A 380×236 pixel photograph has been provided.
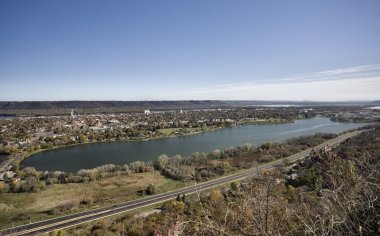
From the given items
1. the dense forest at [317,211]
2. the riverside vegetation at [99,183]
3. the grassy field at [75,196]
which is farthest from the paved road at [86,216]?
the dense forest at [317,211]

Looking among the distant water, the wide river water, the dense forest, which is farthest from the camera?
the distant water

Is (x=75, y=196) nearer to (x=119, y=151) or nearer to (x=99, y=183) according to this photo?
(x=99, y=183)

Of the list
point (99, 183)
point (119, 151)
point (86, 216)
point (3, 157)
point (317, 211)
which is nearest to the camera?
point (317, 211)

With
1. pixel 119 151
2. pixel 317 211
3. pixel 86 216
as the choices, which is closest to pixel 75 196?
pixel 86 216

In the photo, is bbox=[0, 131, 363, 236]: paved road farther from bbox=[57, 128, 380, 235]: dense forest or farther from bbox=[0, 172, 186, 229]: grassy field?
bbox=[57, 128, 380, 235]: dense forest

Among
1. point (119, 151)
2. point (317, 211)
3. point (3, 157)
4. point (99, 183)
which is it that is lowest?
point (3, 157)

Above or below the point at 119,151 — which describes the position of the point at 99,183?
above

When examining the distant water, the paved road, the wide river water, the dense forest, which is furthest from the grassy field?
the distant water

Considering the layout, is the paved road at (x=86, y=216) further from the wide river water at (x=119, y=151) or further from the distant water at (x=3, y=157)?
the distant water at (x=3, y=157)

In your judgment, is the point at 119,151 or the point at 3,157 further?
the point at 119,151
